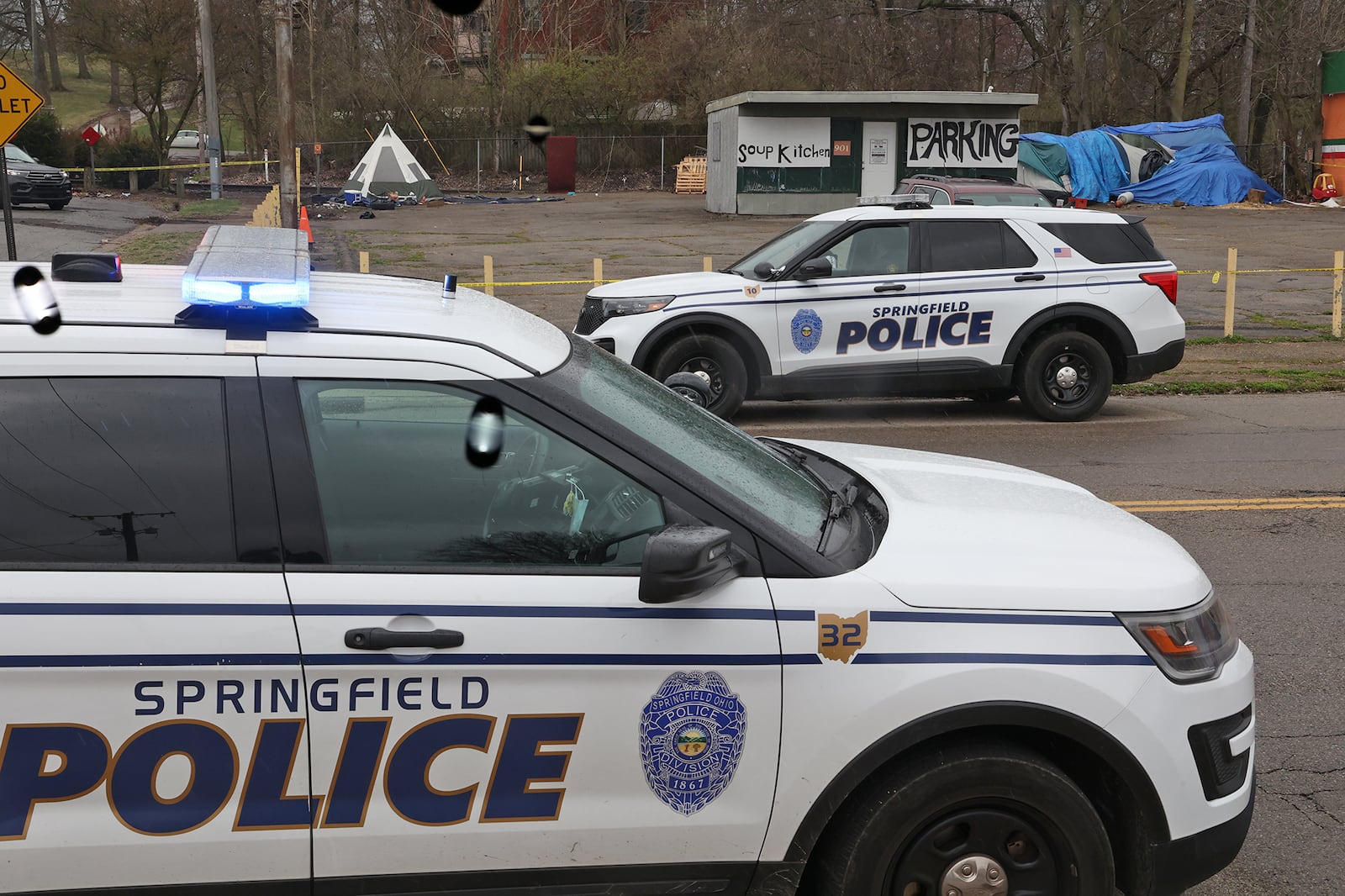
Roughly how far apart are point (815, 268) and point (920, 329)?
41.3 inches

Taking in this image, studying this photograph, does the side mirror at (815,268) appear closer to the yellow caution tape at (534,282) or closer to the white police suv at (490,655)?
the yellow caution tape at (534,282)

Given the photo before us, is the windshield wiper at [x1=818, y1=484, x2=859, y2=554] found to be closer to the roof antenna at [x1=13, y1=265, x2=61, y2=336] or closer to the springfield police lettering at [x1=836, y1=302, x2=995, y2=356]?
the roof antenna at [x1=13, y1=265, x2=61, y2=336]

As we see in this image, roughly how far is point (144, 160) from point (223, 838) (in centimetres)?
4968

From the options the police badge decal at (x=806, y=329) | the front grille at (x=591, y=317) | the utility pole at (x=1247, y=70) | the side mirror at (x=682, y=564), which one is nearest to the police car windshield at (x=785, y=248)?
the police badge decal at (x=806, y=329)

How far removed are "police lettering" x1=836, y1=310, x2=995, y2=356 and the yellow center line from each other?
3.12 metres

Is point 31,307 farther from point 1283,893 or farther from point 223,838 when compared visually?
point 1283,893

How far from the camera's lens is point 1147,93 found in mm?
51469

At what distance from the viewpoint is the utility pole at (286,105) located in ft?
66.2

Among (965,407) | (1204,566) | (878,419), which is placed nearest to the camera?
(1204,566)

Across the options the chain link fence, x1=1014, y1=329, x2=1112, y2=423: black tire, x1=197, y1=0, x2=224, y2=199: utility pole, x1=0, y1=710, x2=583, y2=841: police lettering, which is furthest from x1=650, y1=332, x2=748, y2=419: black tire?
the chain link fence

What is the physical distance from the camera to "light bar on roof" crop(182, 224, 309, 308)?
9.63ft

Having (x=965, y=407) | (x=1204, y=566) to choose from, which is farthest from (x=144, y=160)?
(x=1204, y=566)

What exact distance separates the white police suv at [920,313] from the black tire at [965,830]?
25.4 ft

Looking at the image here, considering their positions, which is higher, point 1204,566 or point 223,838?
point 223,838
